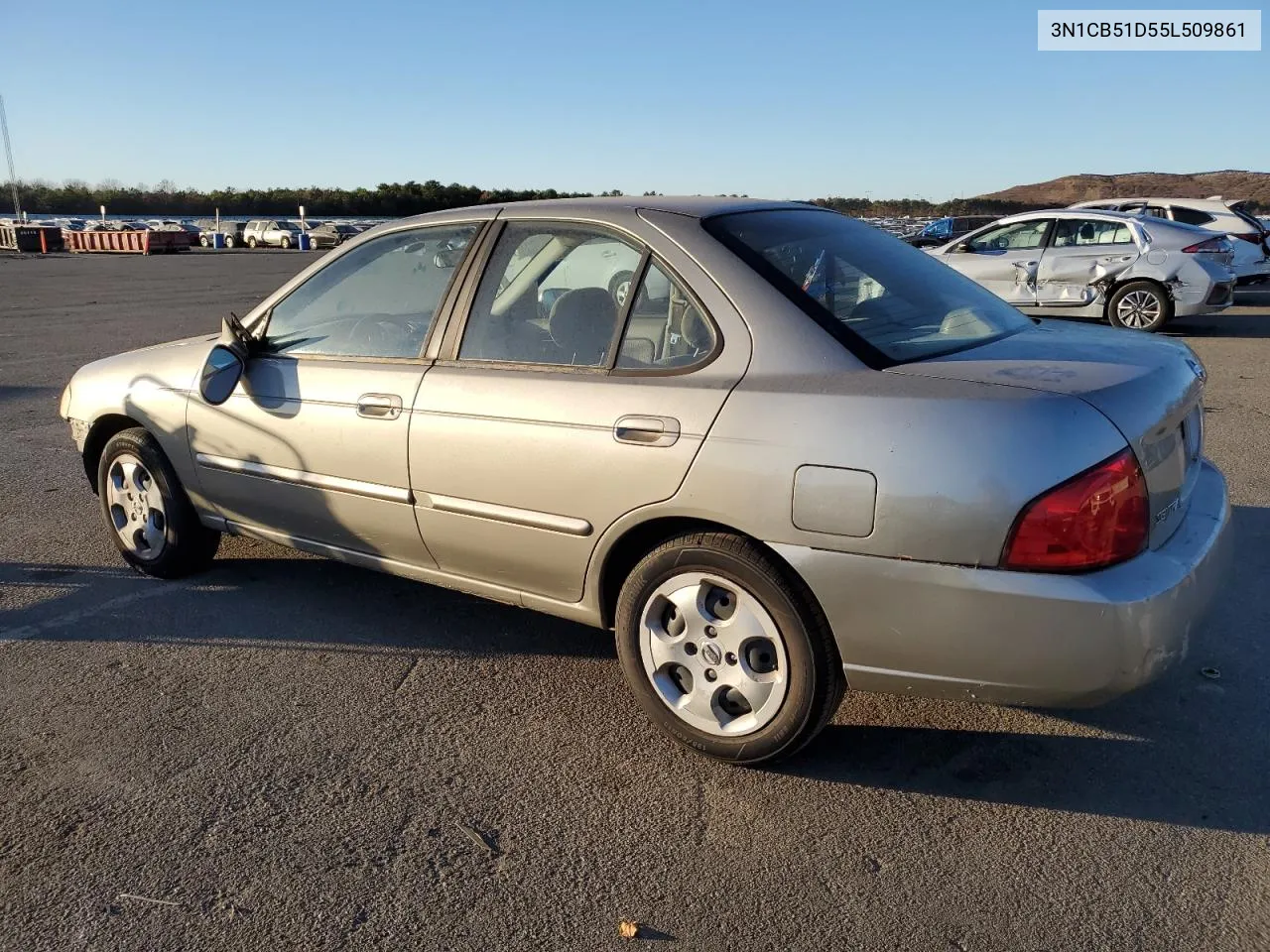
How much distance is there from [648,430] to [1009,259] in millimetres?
11348

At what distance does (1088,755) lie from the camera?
3.13 meters

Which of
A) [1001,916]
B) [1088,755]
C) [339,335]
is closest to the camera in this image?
[1001,916]

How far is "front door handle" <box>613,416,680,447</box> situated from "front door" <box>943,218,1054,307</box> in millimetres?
10769

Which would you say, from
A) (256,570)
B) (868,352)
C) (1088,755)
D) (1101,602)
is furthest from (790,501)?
Answer: (256,570)

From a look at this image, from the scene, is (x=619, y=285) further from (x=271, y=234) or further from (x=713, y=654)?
(x=271, y=234)

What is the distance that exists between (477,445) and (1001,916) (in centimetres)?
205

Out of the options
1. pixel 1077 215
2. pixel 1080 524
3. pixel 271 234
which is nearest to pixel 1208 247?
pixel 1077 215

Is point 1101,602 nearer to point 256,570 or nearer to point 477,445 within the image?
point 477,445

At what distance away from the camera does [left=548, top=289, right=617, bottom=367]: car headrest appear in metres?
3.32

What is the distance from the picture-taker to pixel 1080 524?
8.18ft

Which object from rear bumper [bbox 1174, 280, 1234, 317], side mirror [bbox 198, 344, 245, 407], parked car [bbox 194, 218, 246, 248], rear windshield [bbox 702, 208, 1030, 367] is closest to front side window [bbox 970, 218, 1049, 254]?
rear bumper [bbox 1174, 280, 1234, 317]

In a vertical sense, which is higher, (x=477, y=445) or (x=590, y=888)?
A: (x=477, y=445)

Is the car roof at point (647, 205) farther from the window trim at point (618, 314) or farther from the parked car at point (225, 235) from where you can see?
the parked car at point (225, 235)

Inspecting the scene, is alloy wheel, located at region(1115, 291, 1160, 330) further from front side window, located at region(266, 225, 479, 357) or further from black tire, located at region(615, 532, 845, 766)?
black tire, located at region(615, 532, 845, 766)
